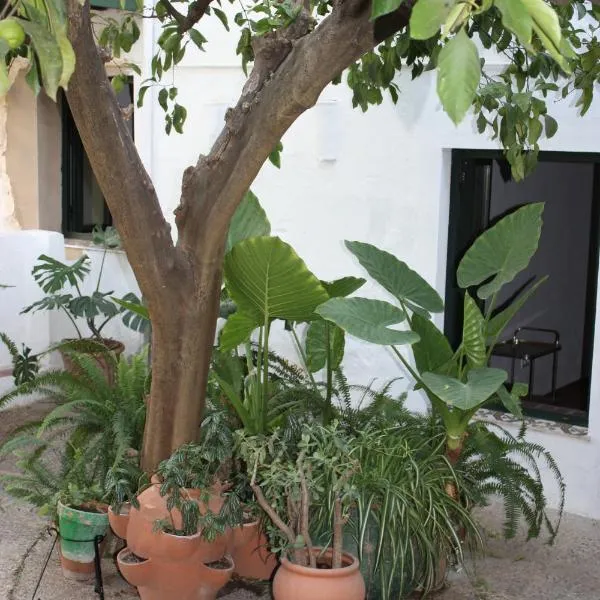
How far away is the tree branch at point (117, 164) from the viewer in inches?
135

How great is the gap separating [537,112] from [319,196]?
7.74ft

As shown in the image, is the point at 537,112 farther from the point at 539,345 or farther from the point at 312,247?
the point at 539,345

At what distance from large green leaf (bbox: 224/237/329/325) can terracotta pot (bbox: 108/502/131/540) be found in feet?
3.45

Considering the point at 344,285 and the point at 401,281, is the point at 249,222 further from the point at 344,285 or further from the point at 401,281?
the point at 401,281

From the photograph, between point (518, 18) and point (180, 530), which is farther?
point (180, 530)

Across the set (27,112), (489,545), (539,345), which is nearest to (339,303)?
(489,545)

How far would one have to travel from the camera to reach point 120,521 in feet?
14.7

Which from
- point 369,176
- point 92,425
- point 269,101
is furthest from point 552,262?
point 269,101

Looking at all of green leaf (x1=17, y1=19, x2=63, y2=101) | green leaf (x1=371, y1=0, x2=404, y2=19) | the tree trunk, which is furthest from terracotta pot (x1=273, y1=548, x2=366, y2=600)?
green leaf (x1=17, y1=19, x2=63, y2=101)

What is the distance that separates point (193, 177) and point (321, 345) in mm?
1436

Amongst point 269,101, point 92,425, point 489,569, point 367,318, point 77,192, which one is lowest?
point 489,569

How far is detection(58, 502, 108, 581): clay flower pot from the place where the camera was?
15.0 ft

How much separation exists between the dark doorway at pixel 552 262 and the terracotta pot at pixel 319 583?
236 cm

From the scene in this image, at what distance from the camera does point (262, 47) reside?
384cm
